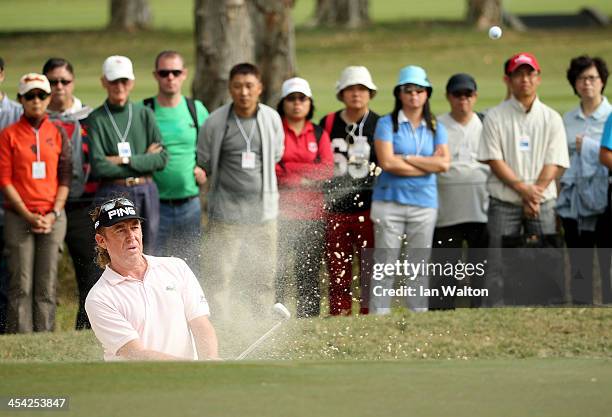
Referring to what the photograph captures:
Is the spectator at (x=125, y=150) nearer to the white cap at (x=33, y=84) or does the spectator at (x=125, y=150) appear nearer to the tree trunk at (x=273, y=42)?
the white cap at (x=33, y=84)

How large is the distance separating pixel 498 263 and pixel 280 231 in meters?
1.70

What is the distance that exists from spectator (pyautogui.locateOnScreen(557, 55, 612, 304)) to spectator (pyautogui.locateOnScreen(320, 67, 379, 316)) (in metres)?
1.58

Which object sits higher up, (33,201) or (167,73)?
(167,73)

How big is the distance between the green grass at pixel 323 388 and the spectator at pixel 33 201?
11.5 feet

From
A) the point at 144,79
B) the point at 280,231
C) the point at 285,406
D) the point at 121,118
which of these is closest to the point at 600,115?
the point at 280,231

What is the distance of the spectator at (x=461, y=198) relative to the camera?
10.3m

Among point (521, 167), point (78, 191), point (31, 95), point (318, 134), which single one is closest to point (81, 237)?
point (78, 191)

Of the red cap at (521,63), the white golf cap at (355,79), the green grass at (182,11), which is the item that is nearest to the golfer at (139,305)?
the white golf cap at (355,79)

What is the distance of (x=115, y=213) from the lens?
20.6ft

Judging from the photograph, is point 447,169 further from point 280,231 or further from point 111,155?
point 111,155

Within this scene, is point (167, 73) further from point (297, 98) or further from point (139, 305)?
point (139, 305)

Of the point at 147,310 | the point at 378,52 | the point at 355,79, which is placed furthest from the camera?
the point at 378,52

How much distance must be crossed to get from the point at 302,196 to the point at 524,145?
1765 millimetres

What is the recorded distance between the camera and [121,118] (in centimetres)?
1020
